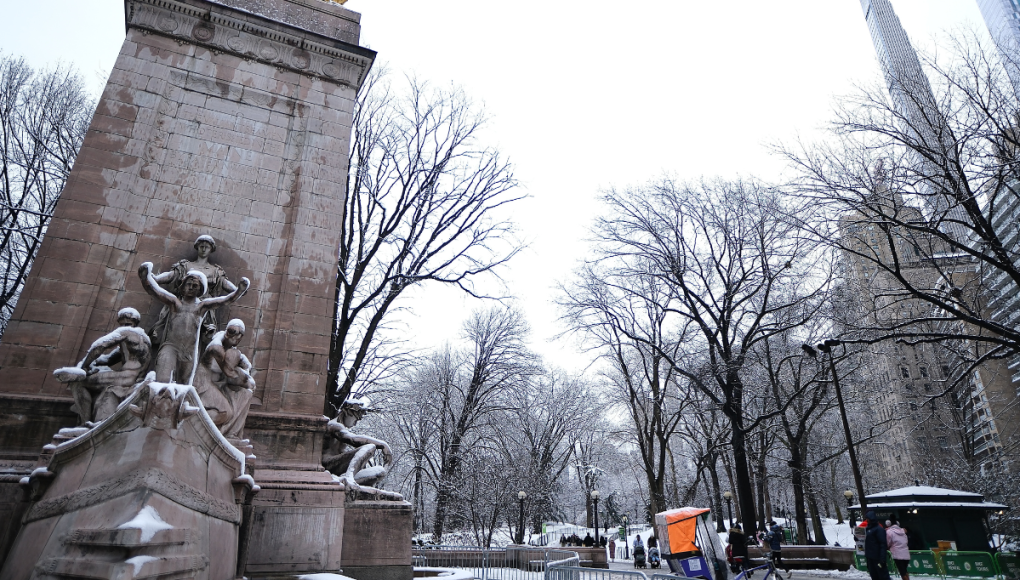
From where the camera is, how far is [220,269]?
8.51 metres

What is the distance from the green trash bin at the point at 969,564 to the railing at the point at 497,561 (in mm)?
9948

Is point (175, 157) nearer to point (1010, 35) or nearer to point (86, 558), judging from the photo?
point (86, 558)

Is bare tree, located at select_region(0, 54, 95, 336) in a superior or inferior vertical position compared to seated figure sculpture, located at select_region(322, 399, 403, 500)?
superior

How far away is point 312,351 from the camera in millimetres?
8922

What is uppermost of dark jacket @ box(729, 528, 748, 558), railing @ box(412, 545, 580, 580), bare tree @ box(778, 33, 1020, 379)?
bare tree @ box(778, 33, 1020, 379)

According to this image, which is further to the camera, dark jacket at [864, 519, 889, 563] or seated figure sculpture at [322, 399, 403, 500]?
dark jacket at [864, 519, 889, 563]

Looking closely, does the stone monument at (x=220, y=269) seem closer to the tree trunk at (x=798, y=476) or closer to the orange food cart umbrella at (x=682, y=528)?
the orange food cart umbrella at (x=682, y=528)

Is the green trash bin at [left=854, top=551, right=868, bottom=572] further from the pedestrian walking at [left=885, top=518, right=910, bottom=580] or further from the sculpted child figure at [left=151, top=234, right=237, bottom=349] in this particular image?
the sculpted child figure at [left=151, top=234, right=237, bottom=349]

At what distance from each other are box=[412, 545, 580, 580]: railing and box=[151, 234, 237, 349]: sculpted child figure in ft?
28.1

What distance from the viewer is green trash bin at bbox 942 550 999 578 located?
48.4 ft

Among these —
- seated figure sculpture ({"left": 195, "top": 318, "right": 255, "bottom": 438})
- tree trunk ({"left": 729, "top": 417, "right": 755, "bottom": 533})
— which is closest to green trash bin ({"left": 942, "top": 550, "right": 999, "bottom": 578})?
tree trunk ({"left": 729, "top": 417, "right": 755, "bottom": 533})

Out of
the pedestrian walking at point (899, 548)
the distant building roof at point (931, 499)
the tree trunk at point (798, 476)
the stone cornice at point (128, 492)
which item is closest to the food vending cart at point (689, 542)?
the pedestrian walking at point (899, 548)

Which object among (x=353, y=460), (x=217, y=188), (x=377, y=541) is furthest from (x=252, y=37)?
(x=377, y=541)

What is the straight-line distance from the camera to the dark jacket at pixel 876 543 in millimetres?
11477
